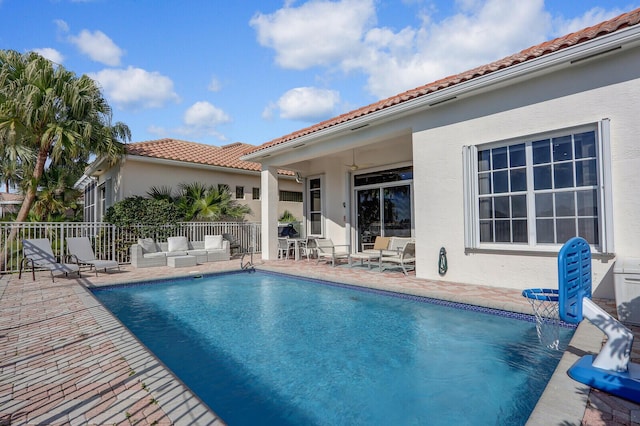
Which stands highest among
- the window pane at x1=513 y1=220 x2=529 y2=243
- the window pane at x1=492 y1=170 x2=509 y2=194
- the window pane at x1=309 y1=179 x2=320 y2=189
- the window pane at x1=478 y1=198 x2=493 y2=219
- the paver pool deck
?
the window pane at x1=309 y1=179 x2=320 y2=189

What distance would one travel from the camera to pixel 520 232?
6.74 meters

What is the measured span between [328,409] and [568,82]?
6.69 m

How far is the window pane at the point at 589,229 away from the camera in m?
5.88

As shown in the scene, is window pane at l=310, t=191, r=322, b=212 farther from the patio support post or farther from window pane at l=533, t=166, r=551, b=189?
window pane at l=533, t=166, r=551, b=189

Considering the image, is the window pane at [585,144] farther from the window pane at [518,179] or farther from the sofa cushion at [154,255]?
the sofa cushion at [154,255]

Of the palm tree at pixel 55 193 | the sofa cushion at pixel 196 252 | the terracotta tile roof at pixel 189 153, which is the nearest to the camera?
the sofa cushion at pixel 196 252

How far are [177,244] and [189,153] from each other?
19.3ft

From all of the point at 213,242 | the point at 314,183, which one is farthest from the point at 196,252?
the point at 314,183

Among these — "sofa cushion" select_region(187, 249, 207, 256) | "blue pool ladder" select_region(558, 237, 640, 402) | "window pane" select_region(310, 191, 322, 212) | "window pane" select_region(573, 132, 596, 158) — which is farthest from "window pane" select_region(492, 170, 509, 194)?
"sofa cushion" select_region(187, 249, 207, 256)

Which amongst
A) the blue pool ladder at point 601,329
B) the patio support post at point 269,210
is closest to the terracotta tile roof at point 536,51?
the patio support post at point 269,210

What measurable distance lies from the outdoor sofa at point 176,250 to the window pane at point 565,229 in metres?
11.2

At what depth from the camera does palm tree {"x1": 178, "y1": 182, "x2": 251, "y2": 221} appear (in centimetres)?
1517

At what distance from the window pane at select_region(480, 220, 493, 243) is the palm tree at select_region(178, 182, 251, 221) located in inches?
456

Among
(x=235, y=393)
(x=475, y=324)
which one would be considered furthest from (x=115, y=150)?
(x=475, y=324)
